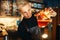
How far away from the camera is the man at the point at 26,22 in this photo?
1.33 metres

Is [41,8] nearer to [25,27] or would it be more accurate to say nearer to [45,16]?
[45,16]

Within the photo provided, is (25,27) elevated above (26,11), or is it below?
below

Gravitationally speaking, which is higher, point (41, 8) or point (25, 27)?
point (41, 8)

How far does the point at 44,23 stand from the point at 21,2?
0.27m

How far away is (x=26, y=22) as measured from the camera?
134 cm

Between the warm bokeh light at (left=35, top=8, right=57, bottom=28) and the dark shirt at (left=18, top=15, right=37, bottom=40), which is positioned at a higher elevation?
the warm bokeh light at (left=35, top=8, right=57, bottom=28)

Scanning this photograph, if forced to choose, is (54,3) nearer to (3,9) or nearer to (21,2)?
(21,2)

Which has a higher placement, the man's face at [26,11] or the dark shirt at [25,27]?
the man's face at [26,11]

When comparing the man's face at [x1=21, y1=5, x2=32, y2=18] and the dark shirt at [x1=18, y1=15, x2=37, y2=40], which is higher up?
the man's face at [x1=21, y1=5, x2=32, y2=18]

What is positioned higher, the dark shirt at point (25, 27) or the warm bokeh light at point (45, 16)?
the warm bokeh light at point (45, 16)

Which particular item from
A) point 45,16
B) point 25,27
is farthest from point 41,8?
point 25,27

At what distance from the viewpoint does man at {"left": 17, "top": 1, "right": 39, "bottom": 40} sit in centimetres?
133

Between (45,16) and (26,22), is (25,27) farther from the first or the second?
(45,16)

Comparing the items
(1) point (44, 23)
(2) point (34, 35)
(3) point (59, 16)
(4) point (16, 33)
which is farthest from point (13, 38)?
(3) point (59, 16)
